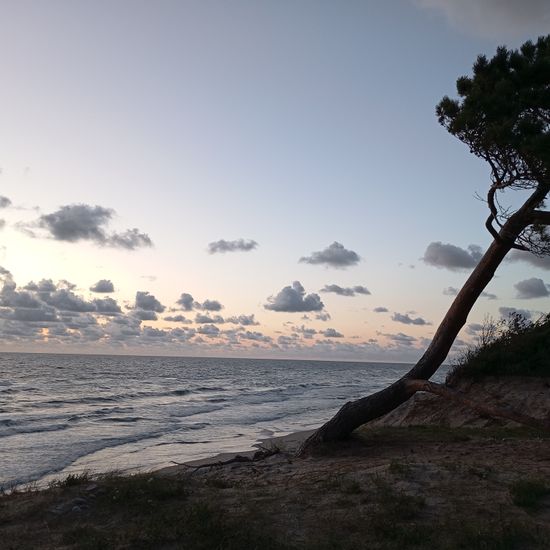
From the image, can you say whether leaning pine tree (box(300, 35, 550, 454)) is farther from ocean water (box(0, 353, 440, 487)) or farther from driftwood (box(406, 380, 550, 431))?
ocean water (box(0, 353, 440, 487))

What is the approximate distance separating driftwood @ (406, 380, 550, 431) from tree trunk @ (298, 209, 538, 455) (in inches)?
13.9

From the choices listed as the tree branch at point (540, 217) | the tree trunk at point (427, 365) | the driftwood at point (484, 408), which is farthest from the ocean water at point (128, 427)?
the tree branch at point (540, 217)

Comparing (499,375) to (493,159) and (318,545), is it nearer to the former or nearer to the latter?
(493,159)

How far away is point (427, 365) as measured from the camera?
42.6ft

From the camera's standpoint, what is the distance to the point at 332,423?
13.0m

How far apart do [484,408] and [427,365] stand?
86.4 inches

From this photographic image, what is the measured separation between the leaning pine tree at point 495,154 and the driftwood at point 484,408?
0.23 feet

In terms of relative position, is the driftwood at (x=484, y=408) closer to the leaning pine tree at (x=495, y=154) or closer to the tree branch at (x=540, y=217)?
the leaning pine tree at (x=495, y=154)

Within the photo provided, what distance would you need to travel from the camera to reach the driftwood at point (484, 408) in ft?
32.5

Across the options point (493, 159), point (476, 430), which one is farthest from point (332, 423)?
point (493, 159)

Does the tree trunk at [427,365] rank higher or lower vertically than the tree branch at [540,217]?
lower

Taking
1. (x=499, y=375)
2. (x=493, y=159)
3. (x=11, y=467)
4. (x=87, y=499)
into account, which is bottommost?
(x=11, y=467)

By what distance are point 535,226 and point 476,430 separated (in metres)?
5.46

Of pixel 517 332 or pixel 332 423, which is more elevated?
pixel 517 332
